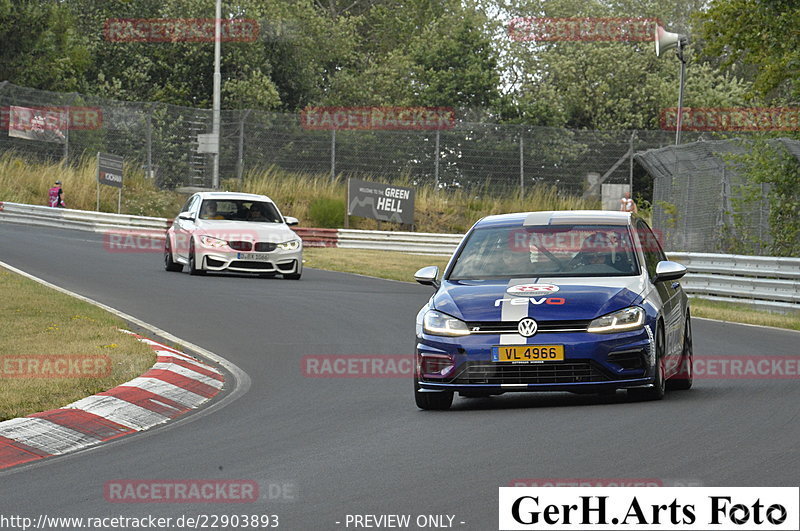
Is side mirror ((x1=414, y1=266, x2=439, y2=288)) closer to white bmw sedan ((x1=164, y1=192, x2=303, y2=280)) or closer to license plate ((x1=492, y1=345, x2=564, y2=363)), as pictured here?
license plate ((x1=492, y1=345, x2=564, y2=363))

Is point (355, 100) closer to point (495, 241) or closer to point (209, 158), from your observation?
point (209, 158)

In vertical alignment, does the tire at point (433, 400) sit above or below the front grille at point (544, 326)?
below

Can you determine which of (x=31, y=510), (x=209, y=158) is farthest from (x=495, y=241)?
(x=209, y=158)

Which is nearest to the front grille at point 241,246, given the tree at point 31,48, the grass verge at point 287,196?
the grass verge at point 287,196

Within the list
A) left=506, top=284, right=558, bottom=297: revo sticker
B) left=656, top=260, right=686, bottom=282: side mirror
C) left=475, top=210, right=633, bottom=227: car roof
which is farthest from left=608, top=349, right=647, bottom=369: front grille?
left=475, top=210, right=633, bottom=227: car roof

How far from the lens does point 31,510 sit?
689 centimetres

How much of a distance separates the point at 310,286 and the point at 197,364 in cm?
1031

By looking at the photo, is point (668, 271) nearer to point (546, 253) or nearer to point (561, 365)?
point (546, 253)

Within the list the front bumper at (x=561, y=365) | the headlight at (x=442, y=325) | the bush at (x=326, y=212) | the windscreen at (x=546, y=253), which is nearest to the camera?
the front bumper at (x=561, y=365)

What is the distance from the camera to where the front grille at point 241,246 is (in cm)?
2345

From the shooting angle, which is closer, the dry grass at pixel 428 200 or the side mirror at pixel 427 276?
the side mirror at pixel 427 276

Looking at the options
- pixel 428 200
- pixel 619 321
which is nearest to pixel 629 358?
pixel 619 321

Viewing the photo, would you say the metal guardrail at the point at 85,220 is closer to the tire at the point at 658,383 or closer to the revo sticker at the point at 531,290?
the revo sticker at the point at 531,290

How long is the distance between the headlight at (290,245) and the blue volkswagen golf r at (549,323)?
41.6 feet
